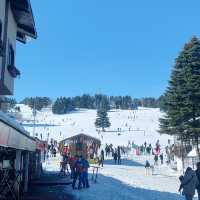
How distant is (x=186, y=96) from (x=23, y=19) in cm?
2566

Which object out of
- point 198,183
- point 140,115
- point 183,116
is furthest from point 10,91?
point 140,115

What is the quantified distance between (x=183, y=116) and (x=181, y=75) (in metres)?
3.60

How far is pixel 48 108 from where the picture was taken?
179000 millimetres

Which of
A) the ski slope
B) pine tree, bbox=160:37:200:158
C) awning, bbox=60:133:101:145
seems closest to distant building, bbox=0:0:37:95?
pine tree, bbox=160:37:200:158

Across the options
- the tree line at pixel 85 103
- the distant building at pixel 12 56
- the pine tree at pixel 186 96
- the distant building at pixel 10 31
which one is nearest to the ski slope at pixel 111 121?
the tree line at pixel 85 103

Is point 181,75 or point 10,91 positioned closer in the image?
point 10,91

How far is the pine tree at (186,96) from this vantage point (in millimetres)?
40500

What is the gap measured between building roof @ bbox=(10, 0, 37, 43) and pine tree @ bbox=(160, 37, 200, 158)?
23612 mm

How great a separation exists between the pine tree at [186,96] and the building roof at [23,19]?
2361 cm

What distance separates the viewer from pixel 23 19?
17141 millimetres

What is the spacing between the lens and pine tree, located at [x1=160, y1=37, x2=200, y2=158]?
4050 cm

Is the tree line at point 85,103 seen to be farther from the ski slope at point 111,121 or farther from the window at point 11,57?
the window at point 11,57

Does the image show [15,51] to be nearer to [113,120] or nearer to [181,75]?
[181,75]

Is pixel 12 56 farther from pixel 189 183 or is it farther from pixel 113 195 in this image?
pixel 189 183
